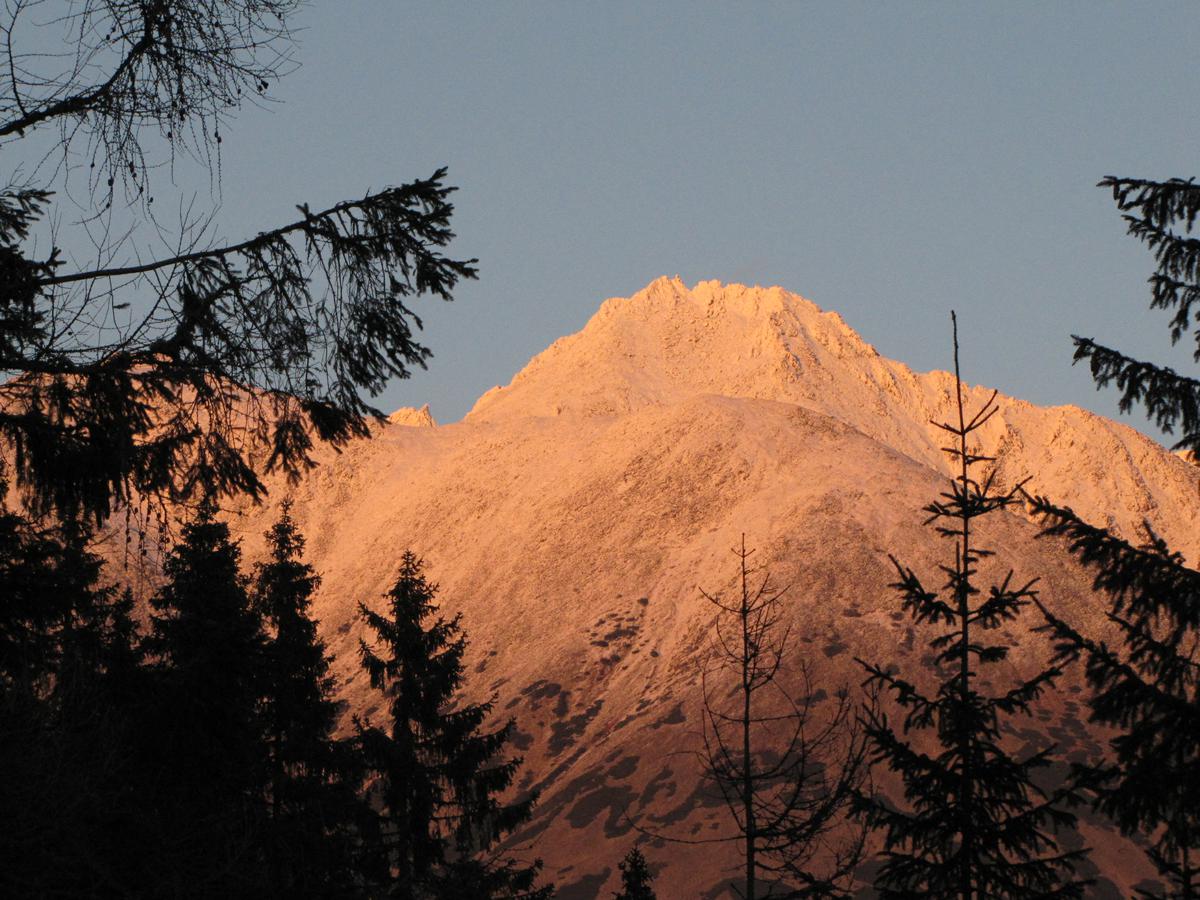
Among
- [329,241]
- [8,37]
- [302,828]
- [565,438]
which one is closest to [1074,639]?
[329,241]

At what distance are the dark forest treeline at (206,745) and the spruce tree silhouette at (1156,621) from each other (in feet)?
26.7

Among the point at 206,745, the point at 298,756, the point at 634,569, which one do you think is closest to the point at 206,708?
the point at 206,745

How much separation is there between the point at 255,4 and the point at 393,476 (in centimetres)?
15804

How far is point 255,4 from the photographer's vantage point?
7207 mm

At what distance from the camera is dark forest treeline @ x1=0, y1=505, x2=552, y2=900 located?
36.2ft

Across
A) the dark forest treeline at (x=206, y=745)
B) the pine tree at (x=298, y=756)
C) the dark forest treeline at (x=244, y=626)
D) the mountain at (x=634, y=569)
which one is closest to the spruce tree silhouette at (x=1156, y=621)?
the dark forest treeline at (x=244, y=626)

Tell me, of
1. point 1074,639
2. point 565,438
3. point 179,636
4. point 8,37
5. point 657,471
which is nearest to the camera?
point 8,37

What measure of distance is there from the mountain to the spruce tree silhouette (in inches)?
2801

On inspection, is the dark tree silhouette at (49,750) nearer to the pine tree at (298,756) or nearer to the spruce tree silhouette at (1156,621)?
the pine tree at (298,756)

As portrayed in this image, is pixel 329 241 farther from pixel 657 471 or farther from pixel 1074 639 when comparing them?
pixel 657 471

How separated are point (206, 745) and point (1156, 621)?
17289mm

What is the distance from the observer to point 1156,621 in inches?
469

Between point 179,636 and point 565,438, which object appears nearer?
point 179,636

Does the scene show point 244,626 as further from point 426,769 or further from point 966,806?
point 966,806
